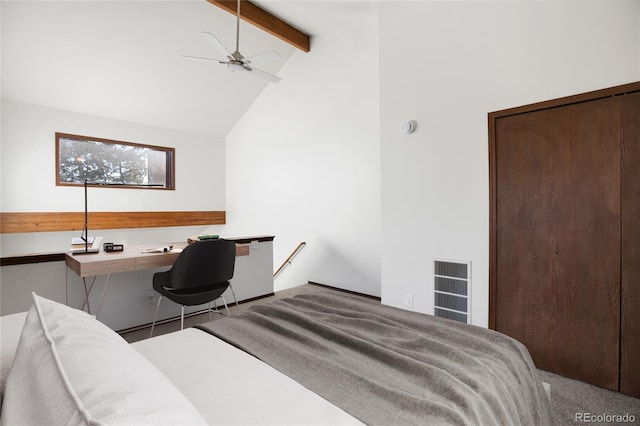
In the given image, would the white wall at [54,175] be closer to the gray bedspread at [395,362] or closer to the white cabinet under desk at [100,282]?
the white cabinet under desk at [100,282]

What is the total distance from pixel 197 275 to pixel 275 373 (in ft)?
6.00

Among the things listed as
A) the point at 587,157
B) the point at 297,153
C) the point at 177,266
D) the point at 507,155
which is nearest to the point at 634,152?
the point at 587,157

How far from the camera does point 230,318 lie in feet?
5.41

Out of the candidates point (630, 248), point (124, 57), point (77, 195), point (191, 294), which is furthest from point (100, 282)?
point (630, 248)

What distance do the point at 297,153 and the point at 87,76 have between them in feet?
9.92

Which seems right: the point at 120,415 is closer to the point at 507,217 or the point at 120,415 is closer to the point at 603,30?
the point at 507,217

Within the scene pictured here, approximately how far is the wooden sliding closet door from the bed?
1198mm

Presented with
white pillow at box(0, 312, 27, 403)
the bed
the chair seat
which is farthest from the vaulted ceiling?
the bed

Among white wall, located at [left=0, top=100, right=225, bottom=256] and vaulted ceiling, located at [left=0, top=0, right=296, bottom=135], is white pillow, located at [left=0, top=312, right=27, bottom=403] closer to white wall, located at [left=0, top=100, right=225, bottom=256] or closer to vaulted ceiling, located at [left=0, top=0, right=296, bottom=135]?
vaulted ceiling, located at [left=0, top=0, right=296, bottom=135]

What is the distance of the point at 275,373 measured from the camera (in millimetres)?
1085

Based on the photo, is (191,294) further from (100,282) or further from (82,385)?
(82,385)

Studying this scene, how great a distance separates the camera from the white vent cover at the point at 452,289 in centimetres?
271

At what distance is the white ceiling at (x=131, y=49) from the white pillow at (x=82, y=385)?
158 inches

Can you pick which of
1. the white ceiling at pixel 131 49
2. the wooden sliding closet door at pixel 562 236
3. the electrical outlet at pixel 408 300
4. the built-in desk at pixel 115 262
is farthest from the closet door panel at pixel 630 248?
the built-in desk at pixel 115 262
